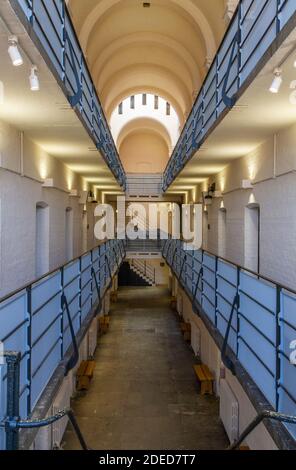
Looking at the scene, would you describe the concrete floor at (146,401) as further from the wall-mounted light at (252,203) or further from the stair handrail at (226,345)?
the wall-mounted light at (252,203)

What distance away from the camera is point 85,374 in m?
8.61

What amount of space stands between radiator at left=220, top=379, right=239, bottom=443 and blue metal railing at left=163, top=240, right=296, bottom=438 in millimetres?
1820

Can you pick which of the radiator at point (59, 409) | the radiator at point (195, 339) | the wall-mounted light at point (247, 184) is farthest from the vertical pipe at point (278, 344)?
the radiator at point (195, 339)

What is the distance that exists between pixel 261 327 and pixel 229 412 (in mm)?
3766

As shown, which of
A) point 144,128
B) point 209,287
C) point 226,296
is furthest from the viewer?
point 144,128

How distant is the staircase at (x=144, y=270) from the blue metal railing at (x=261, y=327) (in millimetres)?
17860

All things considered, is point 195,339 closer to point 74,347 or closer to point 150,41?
point 74,347

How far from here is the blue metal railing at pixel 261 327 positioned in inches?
111

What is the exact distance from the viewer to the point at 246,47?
4363 mm

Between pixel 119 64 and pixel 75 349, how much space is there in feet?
31.5

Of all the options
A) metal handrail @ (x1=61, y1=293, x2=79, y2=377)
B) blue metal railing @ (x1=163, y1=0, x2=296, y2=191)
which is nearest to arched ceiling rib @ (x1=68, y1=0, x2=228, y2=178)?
→ blue metal railing @ (x1=163, y1=0, x2=296, y2=191)

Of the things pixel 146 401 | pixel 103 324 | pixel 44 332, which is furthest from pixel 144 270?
pixel 44 332

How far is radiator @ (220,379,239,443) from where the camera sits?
6.24 m

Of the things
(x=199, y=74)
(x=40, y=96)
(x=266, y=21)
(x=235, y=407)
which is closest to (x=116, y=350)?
(x=235, y=407)
